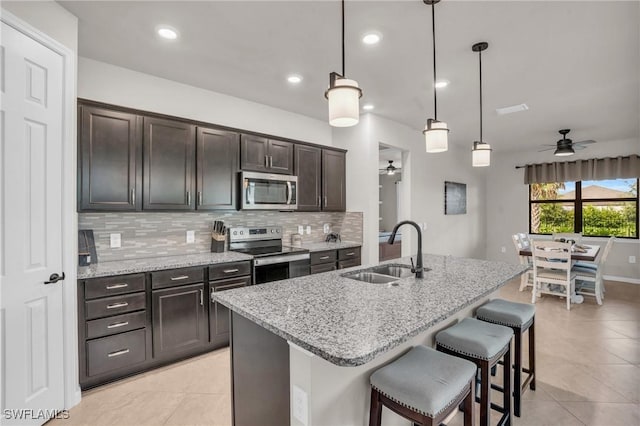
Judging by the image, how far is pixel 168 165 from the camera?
2.89 m

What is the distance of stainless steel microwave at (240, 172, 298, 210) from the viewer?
11.1 ft

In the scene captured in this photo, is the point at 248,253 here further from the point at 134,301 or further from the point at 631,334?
the point at 631,334

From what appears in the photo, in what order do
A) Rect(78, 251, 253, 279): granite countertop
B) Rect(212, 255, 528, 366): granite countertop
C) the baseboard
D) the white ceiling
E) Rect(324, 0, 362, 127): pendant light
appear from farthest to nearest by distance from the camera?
1. the baseboard
2. Rect(78, 251, 253, 279): granite countertop
3. the white ceiling
4. Rect(324, 0, 362, 127): pendant light
5. Rect(212, 255, 528, 366): granite countertop

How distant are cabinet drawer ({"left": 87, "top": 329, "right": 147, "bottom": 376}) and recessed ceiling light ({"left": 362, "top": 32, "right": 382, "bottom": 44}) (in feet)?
9.40

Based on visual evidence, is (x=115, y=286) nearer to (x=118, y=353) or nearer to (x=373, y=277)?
(x=118, y=353)

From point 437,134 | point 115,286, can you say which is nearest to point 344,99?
point 437,134

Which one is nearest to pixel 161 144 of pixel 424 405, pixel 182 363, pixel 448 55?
pixel 182 363

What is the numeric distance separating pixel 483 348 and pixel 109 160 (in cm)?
294

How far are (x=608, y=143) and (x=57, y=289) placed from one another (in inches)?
322

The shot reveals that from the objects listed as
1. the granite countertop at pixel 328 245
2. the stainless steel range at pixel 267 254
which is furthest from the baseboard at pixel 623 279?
the stainless steel range at pixel 267 254

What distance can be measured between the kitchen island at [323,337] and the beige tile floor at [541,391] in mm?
713

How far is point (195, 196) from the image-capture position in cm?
306

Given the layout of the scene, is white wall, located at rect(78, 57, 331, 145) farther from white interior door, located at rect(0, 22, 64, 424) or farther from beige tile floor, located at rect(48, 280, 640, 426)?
beige tile floor, located at rect(48, 280, 640, 426)

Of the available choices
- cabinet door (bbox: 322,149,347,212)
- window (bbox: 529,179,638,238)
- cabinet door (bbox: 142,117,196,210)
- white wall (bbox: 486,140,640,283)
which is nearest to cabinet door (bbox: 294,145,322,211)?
cabinet door (bbox: 322,149,347,212)
